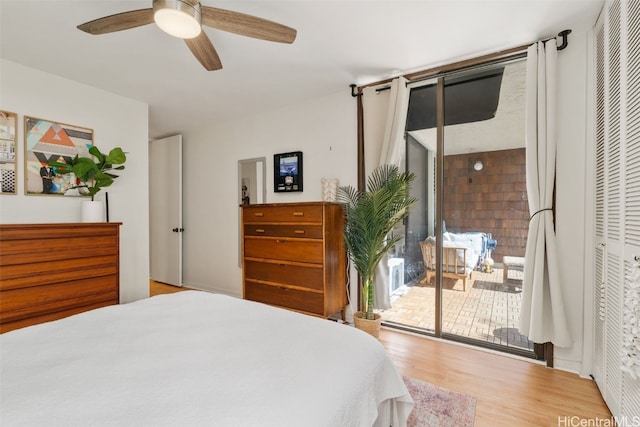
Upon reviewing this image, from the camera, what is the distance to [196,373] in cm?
90

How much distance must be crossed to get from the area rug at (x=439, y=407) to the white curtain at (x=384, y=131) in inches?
37.4

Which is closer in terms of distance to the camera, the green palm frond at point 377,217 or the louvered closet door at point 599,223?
the louvered closet door at point 599,223

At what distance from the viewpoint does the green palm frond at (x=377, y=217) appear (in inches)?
94.9

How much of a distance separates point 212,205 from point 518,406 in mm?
3933

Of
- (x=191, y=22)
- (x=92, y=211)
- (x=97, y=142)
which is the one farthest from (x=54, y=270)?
(x=191, y=22)

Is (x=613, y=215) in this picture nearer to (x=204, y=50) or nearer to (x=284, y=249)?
(x=284, y=249)

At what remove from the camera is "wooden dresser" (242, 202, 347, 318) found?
2.56 m

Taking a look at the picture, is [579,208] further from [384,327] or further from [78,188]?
→ [78,188]

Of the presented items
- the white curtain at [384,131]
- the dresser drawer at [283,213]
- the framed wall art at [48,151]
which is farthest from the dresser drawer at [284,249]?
the framed wall art at [48,151]

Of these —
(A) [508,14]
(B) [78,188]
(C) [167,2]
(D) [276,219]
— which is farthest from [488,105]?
(B) [78,188]

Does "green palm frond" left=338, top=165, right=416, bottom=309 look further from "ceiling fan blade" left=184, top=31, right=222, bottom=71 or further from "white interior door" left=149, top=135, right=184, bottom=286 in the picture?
"white interior door" left=149, top=135, right=184, bottom=286

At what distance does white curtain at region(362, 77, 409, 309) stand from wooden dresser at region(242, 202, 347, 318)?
0.41 m

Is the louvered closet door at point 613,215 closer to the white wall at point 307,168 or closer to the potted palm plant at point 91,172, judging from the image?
the white wall at point 307,168

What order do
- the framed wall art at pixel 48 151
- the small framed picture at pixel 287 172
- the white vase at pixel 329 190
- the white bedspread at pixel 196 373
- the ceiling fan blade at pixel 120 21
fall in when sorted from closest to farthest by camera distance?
1. the white bedspread at pixel 196 373
2. the ceiling fan blade at pixel 120 21
3. the framed wall art at pixel 48 151
4. the white vase at pixel 329 190
5. the small framed picture at pixel 287 172
